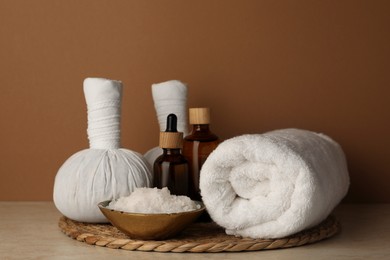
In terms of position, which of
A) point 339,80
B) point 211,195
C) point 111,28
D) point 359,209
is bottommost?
point 359,209

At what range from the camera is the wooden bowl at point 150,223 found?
3.09ft

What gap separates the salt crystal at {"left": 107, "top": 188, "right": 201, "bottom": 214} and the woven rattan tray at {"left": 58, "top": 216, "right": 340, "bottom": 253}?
1.8 inches

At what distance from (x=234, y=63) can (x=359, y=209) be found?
0.38 metres

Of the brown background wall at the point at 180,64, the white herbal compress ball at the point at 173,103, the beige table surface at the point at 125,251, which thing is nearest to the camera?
the beige table surface at the point at 125,251

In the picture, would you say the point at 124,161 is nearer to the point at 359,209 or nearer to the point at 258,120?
the point at 258,120

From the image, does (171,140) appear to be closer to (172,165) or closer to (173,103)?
(172,165)

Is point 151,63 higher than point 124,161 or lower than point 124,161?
higher

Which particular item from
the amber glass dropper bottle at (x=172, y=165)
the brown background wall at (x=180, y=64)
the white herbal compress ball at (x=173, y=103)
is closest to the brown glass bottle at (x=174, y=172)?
the amber glass dropper bottle at (x=172, y=165)

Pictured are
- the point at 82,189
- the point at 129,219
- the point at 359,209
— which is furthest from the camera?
the point at 359,209

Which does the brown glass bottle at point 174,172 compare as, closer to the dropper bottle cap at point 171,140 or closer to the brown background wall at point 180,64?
the dropper bottle cap at point 171,140

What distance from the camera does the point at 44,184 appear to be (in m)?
1.35

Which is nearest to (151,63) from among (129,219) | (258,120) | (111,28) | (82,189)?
(111,28)

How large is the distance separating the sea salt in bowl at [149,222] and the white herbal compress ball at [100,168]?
8cm

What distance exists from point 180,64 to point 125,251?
0.49 m
